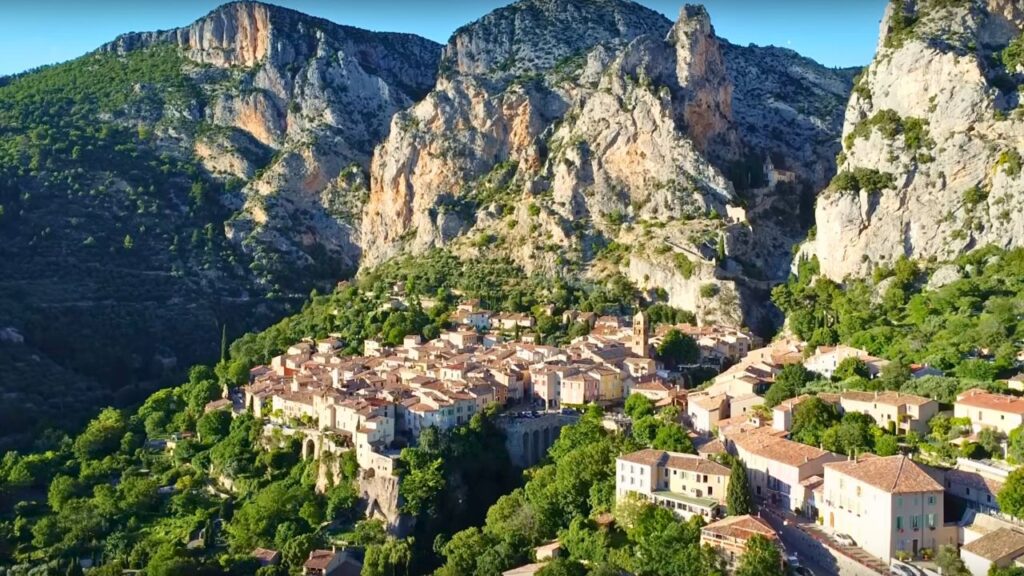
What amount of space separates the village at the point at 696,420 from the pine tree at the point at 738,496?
1.69 ft

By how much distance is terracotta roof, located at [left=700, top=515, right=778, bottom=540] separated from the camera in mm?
32156

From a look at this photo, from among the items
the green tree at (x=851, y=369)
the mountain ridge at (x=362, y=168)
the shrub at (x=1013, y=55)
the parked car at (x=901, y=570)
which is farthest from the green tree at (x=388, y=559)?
the shrub at (x=1013, y=55)

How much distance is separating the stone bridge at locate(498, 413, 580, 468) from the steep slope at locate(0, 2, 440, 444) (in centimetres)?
2936

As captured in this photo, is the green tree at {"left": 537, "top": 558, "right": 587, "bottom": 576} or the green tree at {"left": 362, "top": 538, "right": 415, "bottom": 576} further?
the green tree at {"left": 362, "top": 538, "right": 415, "bottom": 576}

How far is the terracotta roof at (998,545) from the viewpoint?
1175 inches

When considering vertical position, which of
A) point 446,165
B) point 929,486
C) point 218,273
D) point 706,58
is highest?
point 706,58

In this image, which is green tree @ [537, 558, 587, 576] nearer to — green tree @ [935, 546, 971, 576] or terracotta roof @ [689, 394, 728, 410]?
green tree @ [935, 546, 971, 576]

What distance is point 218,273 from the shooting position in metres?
86.9

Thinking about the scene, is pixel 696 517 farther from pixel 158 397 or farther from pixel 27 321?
pixel 27 321

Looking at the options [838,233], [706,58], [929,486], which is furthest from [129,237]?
[929,486]

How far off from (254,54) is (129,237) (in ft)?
106

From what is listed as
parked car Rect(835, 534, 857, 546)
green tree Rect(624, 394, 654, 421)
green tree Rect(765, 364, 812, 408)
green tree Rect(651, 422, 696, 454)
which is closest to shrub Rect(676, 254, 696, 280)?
green tree Rect(765, 364, 812, 408)

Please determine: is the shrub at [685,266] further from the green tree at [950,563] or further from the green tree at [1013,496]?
the green tree at [950,563]

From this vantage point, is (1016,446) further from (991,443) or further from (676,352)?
(676,352)
